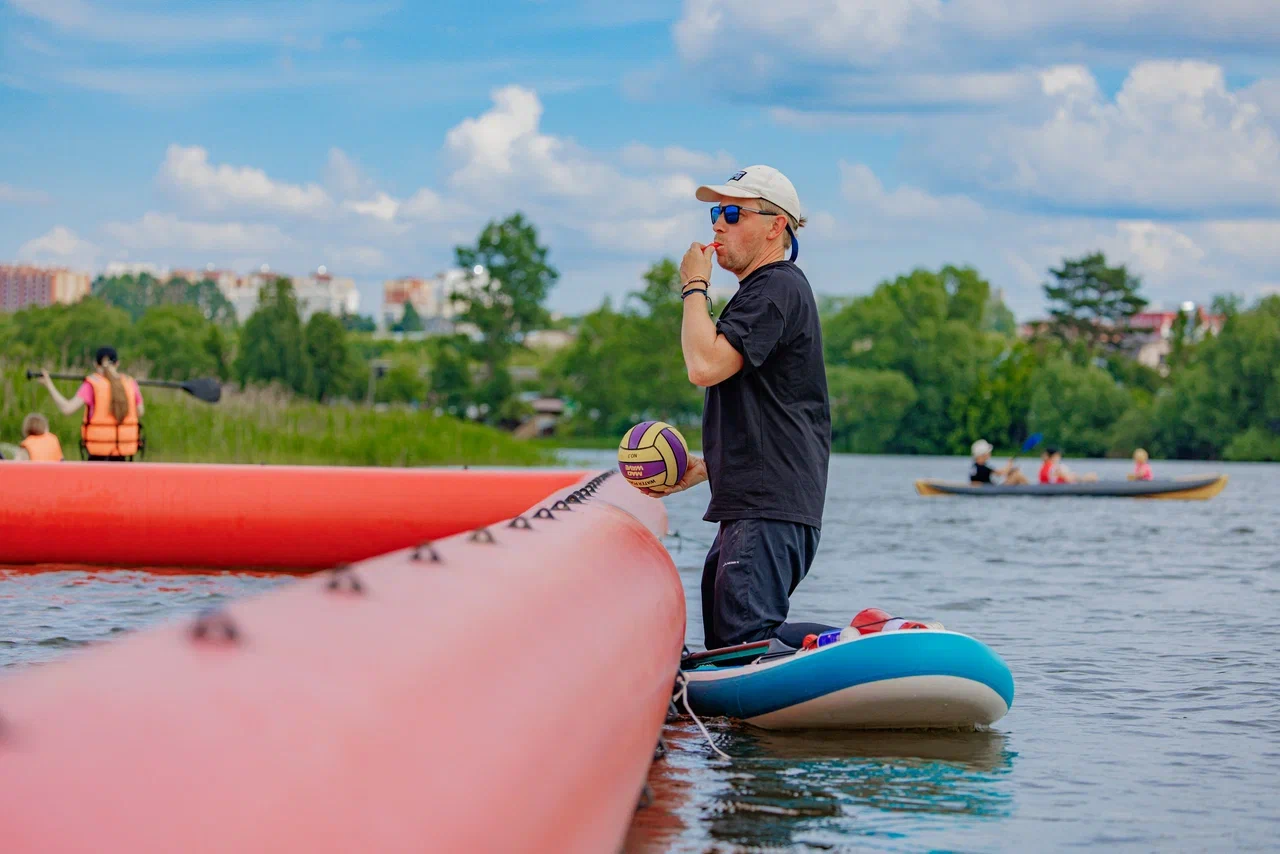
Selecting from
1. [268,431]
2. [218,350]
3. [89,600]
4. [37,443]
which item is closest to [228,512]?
[89,600]

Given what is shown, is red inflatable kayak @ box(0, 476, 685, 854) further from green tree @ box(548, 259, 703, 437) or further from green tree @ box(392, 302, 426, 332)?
green tree @ box(392, 302, 426, 332)

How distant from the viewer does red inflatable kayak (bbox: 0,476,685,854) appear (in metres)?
1.67

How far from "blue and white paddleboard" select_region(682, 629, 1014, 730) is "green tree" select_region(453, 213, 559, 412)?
75.6 meters

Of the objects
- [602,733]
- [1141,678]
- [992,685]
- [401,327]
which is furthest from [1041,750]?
[401,327]

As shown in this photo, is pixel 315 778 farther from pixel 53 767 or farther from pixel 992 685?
pixel 992 685

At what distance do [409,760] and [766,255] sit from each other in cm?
324

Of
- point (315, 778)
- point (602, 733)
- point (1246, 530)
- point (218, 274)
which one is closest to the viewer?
point (315, 778)

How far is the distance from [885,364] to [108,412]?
7883 cm

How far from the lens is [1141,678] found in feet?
21.2

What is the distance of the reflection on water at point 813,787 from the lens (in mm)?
3756

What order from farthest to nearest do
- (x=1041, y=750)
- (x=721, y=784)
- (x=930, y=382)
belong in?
(x=930, y=382), (x=1041, y=750), (x=721, y=784)

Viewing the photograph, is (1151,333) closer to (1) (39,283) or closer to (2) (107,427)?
(1) (39,283)

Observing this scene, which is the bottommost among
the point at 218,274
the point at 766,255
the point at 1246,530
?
the point at 1246,530

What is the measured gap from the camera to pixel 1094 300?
317 feet
